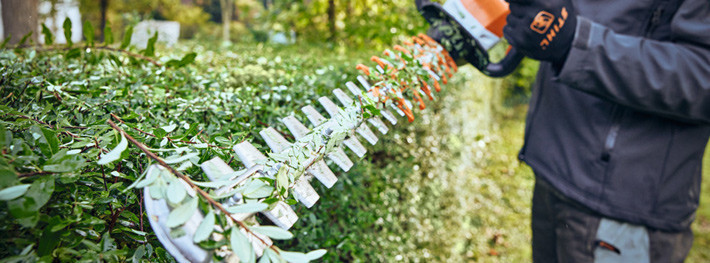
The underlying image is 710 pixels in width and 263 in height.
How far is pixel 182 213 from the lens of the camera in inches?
25.0

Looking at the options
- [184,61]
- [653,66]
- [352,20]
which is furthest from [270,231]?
[352,20]

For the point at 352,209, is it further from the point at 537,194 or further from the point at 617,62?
the point at 617,62

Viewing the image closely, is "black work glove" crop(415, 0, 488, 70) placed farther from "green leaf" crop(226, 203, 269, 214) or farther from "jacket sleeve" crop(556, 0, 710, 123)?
"green leaf" crop(226, 203, 269, 214)

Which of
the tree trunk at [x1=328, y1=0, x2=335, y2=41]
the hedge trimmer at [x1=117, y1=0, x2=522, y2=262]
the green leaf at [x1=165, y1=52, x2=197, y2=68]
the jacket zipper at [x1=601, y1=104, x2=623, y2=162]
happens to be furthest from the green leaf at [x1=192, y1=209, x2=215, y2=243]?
the tree trunk at [x1=328, y1=0, x2=335, y2=41]

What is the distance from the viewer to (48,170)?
658 mm

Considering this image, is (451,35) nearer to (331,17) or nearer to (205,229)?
(205,229)

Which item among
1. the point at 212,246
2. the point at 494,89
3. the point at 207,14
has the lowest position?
the point at 494,89

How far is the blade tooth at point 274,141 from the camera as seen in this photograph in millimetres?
917

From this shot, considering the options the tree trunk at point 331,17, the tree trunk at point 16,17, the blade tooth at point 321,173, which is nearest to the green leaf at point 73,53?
the tree trunk at point 16,17

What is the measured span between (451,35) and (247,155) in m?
1.11

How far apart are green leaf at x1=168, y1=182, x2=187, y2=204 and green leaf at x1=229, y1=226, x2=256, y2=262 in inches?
4.2

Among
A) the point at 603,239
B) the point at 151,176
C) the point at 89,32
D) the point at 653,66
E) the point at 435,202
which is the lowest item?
the point at 435,202

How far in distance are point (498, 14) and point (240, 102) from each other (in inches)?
44.3

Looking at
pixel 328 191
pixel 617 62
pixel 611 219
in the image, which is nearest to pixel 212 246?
pixel 328 191
